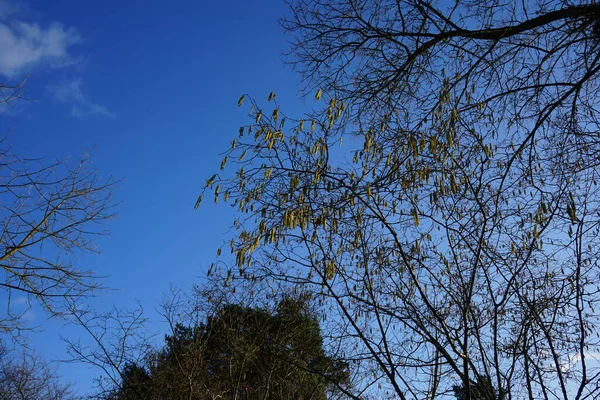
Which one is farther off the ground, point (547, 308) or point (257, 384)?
point (257, 384)

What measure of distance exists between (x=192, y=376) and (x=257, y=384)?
1.86m

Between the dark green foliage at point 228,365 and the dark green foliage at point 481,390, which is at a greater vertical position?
the dark green foliage at point 228,365

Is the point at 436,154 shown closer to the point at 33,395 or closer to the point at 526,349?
the point at 526,349

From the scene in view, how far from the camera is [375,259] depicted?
160 inches

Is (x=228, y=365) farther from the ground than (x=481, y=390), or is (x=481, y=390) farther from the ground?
(x=228, y=365)

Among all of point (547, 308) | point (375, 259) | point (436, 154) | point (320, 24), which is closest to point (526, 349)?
point (547, 308)

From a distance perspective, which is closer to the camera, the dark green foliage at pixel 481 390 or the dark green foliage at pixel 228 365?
the dark green foliage at pixel 481 390

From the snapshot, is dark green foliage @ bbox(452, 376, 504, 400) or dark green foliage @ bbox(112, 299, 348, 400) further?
dark green foliage @ bbox(112, 299, 348, 400)

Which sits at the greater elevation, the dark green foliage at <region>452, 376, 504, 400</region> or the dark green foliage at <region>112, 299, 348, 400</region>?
the dark green foliage at <region>112, 299, 348, 400</region>

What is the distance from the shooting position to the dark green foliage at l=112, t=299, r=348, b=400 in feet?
34.6

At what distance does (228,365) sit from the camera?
11.8 meters

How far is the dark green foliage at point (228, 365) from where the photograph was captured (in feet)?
34.6

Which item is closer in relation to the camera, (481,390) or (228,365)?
(481,390)

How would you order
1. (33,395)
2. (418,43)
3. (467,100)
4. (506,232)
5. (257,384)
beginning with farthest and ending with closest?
(33,395) → (257,384) → (418,43) → (467,100) → (506,232)
